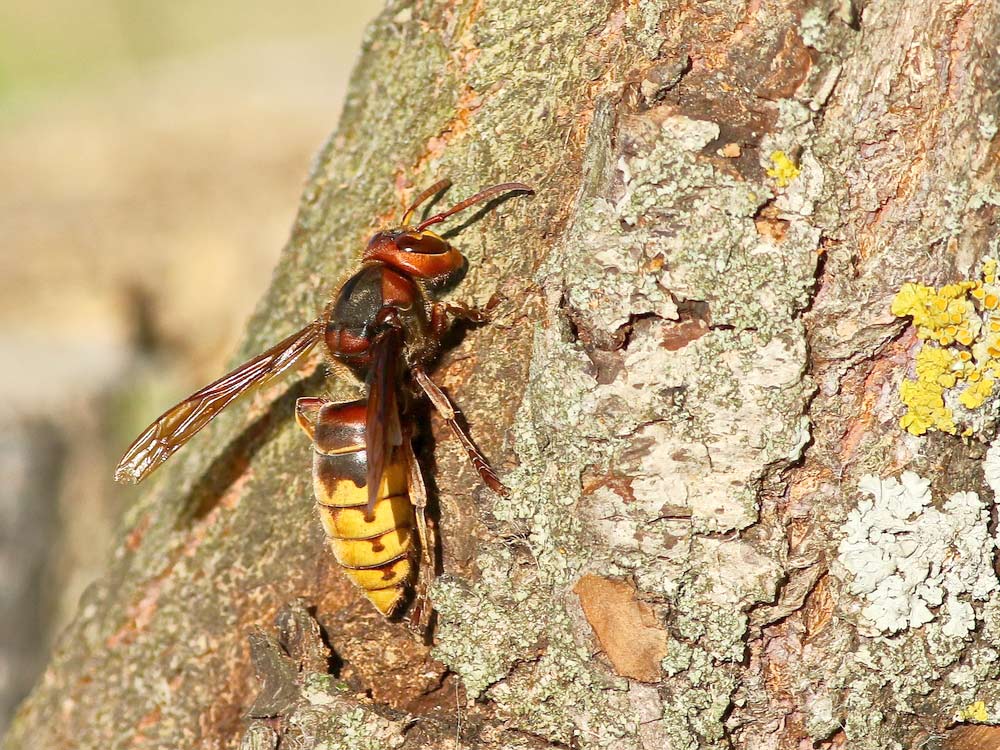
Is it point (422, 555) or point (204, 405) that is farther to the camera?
point (204, 405)

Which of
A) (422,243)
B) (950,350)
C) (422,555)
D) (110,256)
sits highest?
(422,243)

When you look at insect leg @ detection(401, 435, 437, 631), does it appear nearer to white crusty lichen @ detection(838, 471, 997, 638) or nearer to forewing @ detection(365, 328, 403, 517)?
forewing @ detection(365, 328, 403, 517)

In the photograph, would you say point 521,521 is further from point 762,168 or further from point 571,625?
point 762,168

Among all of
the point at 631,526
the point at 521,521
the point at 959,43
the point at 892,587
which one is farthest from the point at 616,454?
the point at 959,43

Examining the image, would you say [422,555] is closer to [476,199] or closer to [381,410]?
[381,410]

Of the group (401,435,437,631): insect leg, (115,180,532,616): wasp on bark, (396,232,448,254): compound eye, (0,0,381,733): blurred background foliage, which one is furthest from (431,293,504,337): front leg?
(0,0,381,733): blurred background foliage

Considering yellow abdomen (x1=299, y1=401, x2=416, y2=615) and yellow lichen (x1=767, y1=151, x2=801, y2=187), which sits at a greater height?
yellow lichen (x1=767, y1=151, x2=801, y2=187)

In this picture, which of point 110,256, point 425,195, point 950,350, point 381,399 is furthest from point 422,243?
point 110,256
